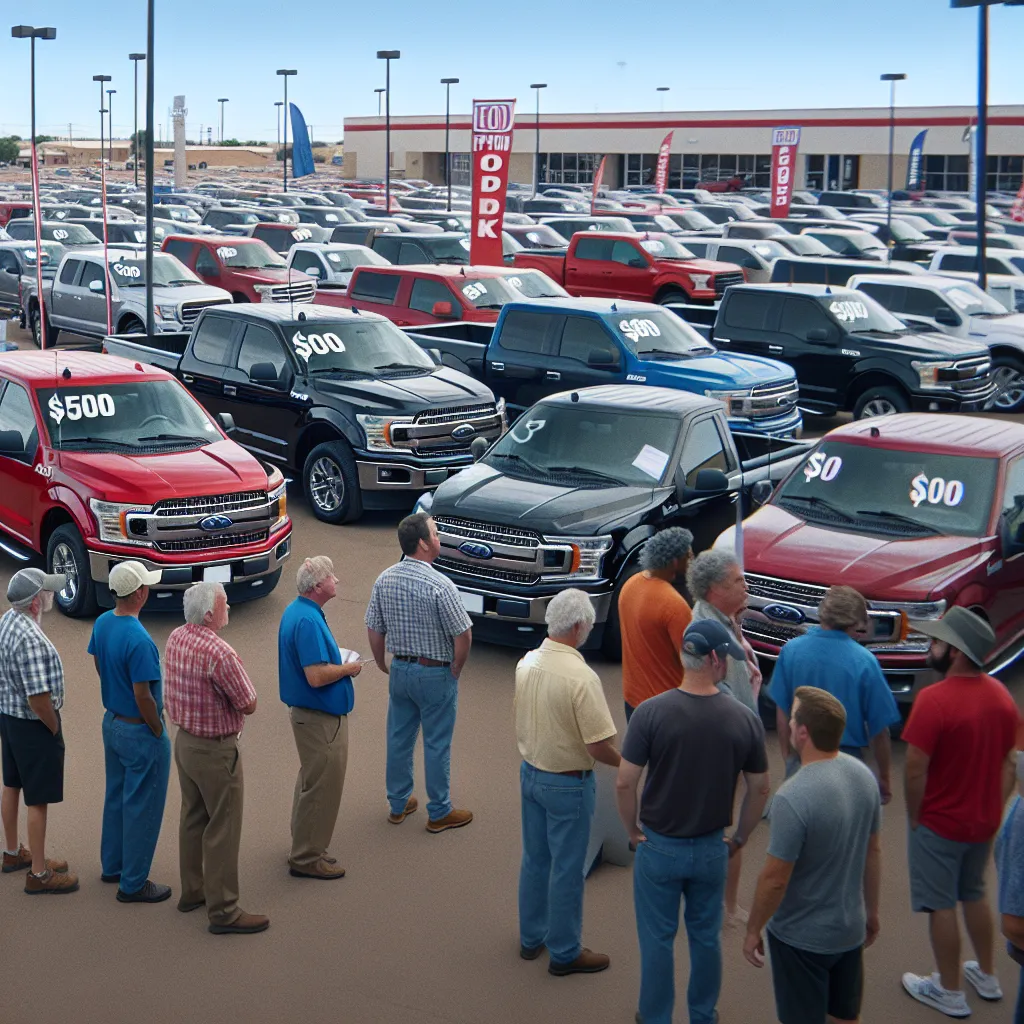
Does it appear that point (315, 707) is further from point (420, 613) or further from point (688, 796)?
point (688, 796)

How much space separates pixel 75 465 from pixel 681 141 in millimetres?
77618

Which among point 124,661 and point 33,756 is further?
point 33,756

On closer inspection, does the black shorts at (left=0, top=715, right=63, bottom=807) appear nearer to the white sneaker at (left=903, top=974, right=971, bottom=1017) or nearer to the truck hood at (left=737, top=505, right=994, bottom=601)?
the white sneaker at (left=903, top=974, right=971, bottom=1017)

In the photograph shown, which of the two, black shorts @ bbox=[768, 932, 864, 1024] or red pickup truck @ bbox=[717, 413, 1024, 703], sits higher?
red pickup truck @ bbox=[717, 413, 1024, 703]

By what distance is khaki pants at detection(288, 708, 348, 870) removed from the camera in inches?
270

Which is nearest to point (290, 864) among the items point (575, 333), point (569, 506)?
point (569, 506)

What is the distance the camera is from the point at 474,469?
37.0 feet

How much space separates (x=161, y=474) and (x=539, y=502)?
3.02 meters

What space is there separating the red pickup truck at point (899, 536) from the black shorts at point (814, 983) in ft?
12.2

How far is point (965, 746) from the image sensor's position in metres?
5.73

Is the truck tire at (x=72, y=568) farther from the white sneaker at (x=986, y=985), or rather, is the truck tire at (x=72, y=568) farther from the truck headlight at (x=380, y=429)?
the white sneaker at (x=986, y=985)

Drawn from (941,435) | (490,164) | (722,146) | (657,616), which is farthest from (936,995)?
(722,146)

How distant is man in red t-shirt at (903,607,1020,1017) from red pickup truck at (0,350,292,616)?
21.2ft

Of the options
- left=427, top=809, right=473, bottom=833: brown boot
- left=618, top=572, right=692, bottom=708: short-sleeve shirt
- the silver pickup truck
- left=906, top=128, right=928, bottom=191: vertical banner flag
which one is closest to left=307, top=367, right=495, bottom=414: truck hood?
left=427, top=809, right=473, bottom=833: brown boot
